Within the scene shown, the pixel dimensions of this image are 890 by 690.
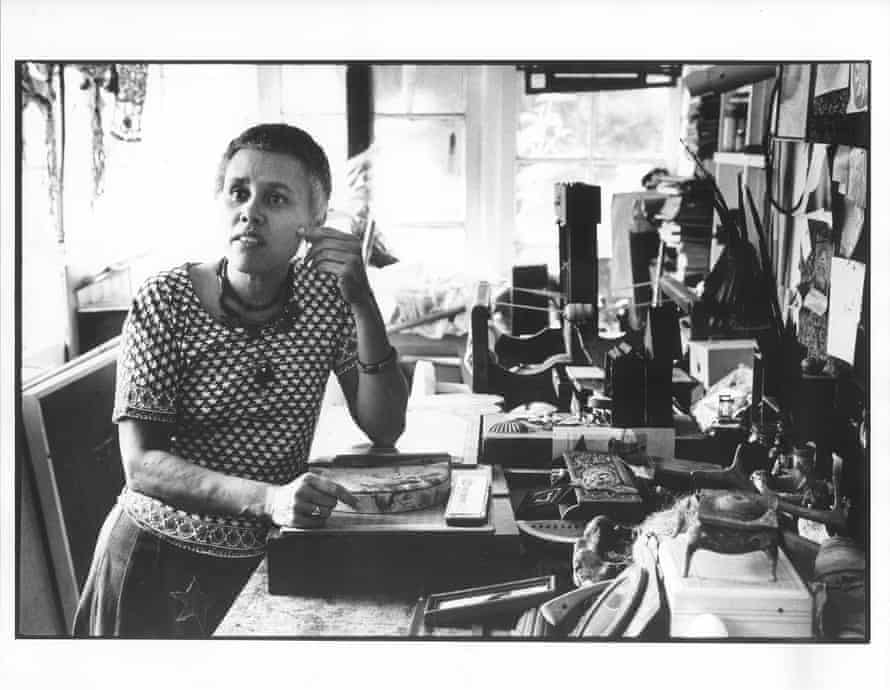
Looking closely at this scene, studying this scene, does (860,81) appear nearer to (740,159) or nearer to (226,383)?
(740,159)

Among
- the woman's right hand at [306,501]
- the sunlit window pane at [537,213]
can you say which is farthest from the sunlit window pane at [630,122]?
the woman's right hand at [306,501]

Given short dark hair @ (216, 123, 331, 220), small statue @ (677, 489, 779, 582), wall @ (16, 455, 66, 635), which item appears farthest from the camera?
wall @ (16, 455, 66, 635)

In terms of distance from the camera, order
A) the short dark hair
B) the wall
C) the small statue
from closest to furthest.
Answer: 1. the small statue
2. the short dark hair
3. the wall

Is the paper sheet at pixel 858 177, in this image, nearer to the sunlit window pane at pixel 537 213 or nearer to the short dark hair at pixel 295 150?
the sunlit window pane at pixel 537 213

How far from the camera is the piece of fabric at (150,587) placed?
2123 millimetres

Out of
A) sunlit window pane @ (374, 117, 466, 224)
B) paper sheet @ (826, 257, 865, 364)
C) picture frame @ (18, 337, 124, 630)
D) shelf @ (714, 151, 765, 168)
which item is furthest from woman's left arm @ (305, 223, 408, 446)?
paper sheet @ (826, 257, 865, 364)

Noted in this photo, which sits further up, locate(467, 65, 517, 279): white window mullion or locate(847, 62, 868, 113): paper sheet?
locate(847, 62, 868, 113): paper sheet

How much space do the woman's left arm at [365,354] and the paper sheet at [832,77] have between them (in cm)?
95

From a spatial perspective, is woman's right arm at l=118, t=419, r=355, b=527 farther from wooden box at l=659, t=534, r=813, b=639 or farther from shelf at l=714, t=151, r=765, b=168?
shelf at l=714, t=151, r=765, b=168

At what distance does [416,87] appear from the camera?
7.06 ft

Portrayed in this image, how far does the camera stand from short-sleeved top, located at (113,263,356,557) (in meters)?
2.10

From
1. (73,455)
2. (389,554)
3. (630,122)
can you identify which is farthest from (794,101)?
(73,455)

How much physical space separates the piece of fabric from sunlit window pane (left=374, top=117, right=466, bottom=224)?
0.74 metres

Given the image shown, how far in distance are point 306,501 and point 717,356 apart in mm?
871
